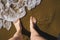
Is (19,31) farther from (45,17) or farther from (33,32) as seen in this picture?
(45,17)

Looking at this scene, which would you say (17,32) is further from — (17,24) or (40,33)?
(40,33)

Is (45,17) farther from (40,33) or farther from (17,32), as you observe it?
(17,32)

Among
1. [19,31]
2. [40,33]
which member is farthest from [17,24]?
[40,33]

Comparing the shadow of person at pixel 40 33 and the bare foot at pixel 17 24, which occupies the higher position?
the bare foot at pixel 17 24

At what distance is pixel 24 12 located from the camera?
1676 mm

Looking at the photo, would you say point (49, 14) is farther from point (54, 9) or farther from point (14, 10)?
point (14, 10)

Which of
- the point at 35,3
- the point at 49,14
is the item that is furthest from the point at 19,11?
the point at 49,14

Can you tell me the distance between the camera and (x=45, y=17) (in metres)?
1.67

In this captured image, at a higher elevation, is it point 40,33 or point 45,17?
point 45,17

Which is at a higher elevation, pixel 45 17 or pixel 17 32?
pixel 45 17

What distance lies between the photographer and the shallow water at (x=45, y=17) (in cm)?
166

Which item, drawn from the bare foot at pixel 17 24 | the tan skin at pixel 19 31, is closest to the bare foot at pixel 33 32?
the tan skin at pixel 19 31

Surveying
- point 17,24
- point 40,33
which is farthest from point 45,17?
point 17,24

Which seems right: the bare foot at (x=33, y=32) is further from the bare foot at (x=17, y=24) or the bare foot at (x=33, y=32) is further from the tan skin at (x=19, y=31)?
the bare foot at (x=17, y=24)
